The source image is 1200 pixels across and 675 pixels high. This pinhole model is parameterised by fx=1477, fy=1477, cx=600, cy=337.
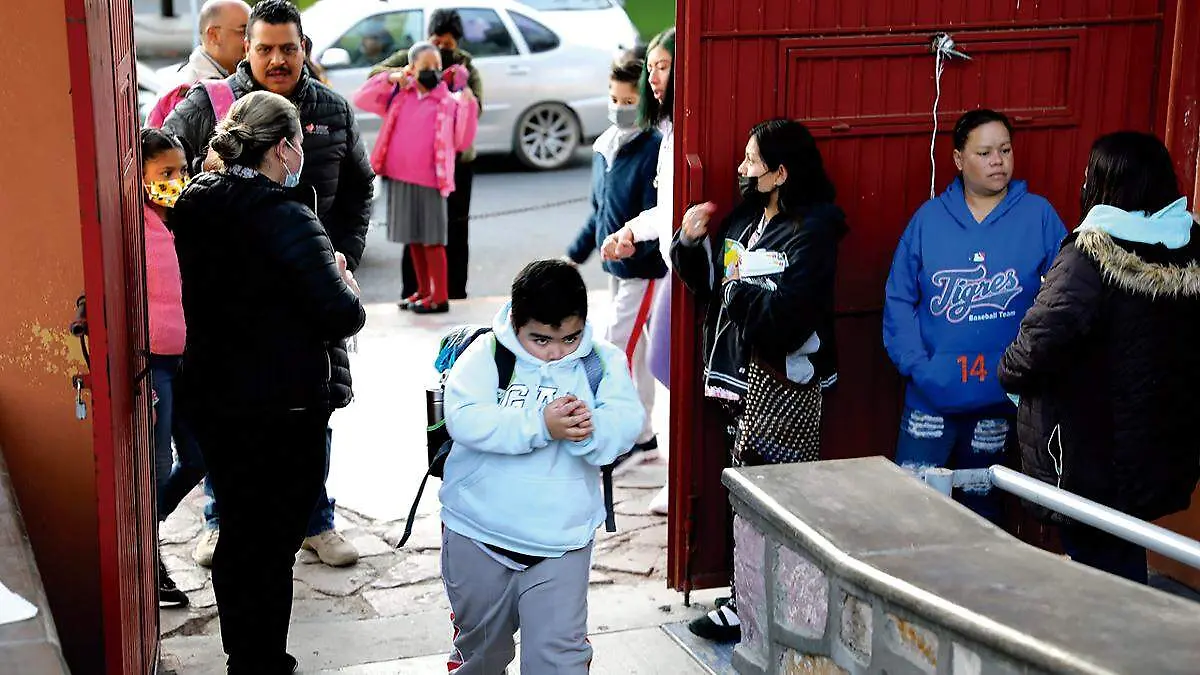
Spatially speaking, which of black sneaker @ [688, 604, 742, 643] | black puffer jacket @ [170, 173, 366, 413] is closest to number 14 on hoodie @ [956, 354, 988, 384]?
black sneaker @ [688, 604, 742, 643]

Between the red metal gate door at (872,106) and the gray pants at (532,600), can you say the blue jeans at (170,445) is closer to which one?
the gray pants at (532,600)

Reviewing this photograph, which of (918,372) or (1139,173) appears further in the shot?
(918,372)

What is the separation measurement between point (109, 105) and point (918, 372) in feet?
8.86

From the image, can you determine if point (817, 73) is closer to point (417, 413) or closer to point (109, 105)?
point (109, 105)

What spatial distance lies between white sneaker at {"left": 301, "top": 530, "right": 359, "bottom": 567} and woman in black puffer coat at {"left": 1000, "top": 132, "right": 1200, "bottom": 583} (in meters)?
2.69

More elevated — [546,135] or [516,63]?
[516,63]

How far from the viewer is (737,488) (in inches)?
144

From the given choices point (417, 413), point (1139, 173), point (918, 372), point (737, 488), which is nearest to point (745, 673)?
point (737, 488)

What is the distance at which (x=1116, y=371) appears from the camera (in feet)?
14.5

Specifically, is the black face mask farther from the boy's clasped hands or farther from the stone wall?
the stone wall

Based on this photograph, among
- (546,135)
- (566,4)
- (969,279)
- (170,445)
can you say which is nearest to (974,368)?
(969,279)

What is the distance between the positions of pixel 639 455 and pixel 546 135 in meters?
8.56

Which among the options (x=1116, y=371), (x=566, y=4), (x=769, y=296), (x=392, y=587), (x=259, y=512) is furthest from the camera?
(x=566, y=4)

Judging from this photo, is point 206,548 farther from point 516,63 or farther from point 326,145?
point 516,63
